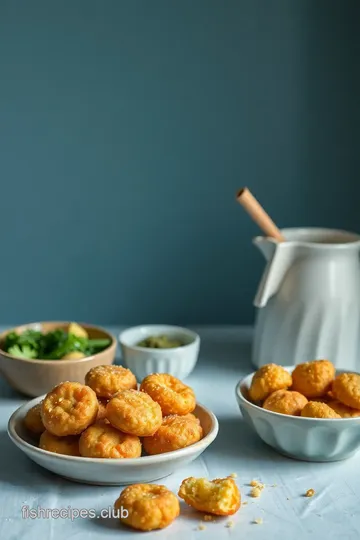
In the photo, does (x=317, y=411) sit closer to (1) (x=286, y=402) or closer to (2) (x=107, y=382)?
(1) (x=286, y=402)

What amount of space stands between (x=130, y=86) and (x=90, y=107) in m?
0.09

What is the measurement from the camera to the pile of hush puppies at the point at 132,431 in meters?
0.84

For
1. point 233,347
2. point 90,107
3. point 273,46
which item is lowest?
point 233,347

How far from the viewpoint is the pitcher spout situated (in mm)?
1291

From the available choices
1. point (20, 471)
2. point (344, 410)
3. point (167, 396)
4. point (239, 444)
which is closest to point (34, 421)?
point (20, 471)

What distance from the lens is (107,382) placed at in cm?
98

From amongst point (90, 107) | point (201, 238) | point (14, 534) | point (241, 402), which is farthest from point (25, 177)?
point (14, 534)

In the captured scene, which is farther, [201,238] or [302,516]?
[201,238]

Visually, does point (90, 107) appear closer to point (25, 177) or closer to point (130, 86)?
point (130, 86)

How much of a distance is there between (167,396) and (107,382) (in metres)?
0.07

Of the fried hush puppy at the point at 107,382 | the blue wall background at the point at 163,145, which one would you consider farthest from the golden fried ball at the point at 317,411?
the blue wall background at the point at 163,145

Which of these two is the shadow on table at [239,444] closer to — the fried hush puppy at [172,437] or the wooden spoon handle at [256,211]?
the fried hush puppy at [172,437]

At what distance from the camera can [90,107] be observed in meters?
1.61

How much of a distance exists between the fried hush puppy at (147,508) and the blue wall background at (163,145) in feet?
2.87
